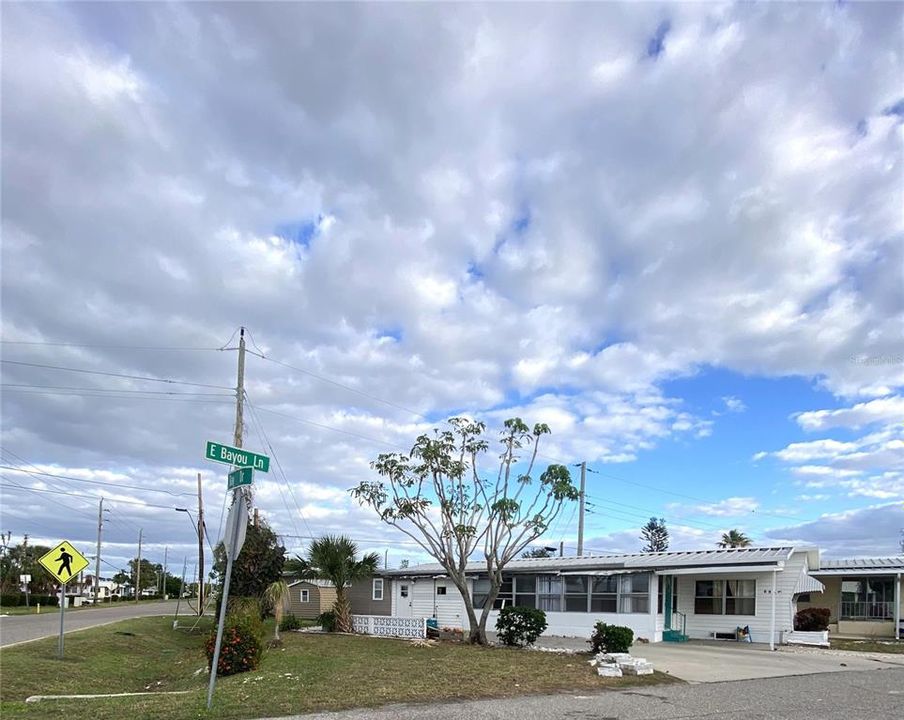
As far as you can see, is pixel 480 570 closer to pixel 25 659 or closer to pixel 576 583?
pixel 576 583

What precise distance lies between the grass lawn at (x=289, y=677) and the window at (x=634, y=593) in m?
7.12

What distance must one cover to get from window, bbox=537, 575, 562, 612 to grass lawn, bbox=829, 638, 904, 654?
30.0 feet

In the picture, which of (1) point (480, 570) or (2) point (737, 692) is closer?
(2) point (737, 692)

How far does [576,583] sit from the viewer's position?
27562mm

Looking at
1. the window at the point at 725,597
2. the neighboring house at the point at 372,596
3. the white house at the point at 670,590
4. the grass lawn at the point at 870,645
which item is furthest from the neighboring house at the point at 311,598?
Answer: the grass lawn at the point at 870,645

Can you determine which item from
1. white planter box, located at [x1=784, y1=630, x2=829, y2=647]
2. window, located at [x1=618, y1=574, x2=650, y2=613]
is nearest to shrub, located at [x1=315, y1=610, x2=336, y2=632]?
window, located at [x1=618, y1=574, x2=650, y2=613]

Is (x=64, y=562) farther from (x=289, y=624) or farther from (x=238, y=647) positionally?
(x=289, y=624)

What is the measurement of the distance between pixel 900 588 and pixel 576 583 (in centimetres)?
1328

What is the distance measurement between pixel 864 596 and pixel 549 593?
14.2 meters

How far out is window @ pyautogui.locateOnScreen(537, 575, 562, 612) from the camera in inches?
1104

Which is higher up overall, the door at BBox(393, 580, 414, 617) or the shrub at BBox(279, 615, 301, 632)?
the door at BBox(393, 580, 414, 617)

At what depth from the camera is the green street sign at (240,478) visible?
32.4ft

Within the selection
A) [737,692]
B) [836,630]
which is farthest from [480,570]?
[737,692]

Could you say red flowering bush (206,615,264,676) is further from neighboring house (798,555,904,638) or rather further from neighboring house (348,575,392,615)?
neighboring house (798,555,904,638)
